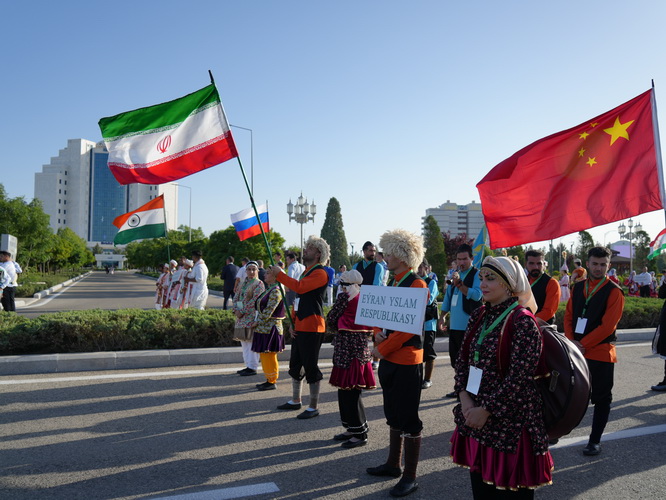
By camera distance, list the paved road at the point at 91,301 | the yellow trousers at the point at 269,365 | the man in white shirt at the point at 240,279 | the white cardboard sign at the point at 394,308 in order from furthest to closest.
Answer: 1. the paved road at the point at 91,301
2. the man in white shirt at the point at 240,279
3. the yellow trousers at the point at 269,365
4. the white cardboard sign at the point at 394,308

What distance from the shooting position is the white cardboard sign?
379cm

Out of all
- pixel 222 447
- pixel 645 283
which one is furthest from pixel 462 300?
pixel 645 283

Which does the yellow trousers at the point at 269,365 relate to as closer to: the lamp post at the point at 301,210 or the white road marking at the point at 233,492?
the white road marking at the point at 233,492

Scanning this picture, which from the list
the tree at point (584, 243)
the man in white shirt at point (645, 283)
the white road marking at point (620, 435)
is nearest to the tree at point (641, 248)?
the tree at point (584, 243)

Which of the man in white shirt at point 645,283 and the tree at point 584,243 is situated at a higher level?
the tree at point 584,243

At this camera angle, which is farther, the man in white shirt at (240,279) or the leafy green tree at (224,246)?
the leafy green tree at (224,246)

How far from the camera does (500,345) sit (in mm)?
2729

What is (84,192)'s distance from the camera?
6260 inches

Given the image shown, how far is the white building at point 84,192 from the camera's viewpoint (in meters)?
155

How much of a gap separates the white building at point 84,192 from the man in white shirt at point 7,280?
142 m

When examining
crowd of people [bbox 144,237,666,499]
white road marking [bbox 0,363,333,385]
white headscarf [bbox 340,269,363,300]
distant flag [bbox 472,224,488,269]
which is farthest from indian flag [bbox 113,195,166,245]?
white headscarf [bbox 340,269,363,300]

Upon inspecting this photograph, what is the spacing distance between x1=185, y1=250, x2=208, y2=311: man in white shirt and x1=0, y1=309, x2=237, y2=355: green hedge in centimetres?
261

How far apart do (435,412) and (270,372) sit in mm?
2341

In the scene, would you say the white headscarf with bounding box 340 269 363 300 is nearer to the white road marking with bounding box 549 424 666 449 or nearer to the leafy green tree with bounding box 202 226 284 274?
the white road marking with bounding box 549 424 666 449
